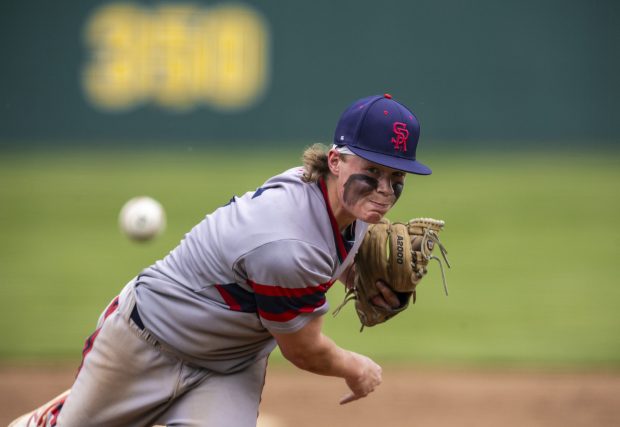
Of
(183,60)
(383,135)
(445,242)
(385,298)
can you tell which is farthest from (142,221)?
(183,60)

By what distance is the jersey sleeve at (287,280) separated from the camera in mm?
3674

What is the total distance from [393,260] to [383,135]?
0.78 metres

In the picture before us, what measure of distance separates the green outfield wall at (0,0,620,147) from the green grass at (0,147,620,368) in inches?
26.2

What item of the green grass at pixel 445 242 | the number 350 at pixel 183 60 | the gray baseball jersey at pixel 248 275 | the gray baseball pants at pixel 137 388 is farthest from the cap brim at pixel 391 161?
the number 350 at pixel 183 60

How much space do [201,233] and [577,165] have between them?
1343 centimetres

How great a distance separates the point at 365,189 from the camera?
3.77 meters

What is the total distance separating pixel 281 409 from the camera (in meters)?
6.76

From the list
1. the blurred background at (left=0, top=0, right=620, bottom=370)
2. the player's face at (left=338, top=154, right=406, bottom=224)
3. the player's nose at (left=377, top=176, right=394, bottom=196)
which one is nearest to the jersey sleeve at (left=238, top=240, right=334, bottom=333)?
the player's face at (left=338, top=154, right=406, bottom=224)

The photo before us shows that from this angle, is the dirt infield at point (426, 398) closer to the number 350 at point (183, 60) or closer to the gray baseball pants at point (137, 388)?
the gray baseball pants at point (137, 388)

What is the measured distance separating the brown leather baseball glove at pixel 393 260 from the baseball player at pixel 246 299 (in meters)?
0.27

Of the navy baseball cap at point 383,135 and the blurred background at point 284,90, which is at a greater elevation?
the navy baseball cap at point 383,135

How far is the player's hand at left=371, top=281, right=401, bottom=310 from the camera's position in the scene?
14.5ft

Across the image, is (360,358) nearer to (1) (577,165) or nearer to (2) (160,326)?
(2) (160,326)

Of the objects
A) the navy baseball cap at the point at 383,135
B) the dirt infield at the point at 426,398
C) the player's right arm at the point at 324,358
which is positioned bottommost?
the dirt infield at the point at 426,398
